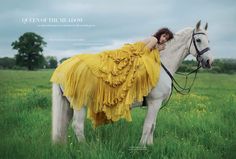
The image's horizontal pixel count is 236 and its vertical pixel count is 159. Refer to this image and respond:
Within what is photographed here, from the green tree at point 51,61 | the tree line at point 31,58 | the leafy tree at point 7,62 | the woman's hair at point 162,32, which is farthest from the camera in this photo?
the leafy tree at point 7,62

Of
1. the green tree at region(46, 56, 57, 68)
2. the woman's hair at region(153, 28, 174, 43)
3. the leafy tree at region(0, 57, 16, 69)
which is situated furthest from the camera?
the leafy tree at region(0, 57, 16, 69)

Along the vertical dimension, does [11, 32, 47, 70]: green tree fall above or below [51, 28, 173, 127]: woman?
above

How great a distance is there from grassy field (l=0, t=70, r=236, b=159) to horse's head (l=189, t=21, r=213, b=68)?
40.4 inches

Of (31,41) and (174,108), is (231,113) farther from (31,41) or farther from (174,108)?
(31,41)

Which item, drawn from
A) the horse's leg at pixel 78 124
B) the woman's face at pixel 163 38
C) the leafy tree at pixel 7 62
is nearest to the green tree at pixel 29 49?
the leafy tree at pixel 7 62

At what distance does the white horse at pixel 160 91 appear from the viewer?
4.89 m

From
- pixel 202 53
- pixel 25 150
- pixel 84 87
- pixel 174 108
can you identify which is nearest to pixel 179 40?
pixel 202 53

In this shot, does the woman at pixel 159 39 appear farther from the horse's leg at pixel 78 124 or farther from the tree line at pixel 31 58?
the horse's leg at pixel 78 124

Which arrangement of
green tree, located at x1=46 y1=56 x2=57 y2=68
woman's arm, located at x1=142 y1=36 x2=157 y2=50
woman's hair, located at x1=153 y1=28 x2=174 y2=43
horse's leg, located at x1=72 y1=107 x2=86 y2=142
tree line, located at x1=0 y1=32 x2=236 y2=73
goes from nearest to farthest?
1. horse's leg, located at x1=72 y1=107 x2=86 y2=142
2. woman's arm, located at x1=142 y1=36 x2=157 y2=50
3. woman's hair, located at x1=153 y1=28 x2=174 y2=43
4. tree line, located at x1=0 y1=32 x2=236 y2=73
5. green tree, located at x1=46 y1=56 x2=57 y2=68

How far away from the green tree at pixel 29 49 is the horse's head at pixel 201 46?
2.20m

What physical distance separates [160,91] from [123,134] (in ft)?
2.60

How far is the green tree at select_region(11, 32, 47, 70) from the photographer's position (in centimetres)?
623

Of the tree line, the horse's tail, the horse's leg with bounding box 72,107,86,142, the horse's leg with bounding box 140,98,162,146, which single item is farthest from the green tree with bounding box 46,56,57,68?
the horse's leg with bounding box 140,98,162,146

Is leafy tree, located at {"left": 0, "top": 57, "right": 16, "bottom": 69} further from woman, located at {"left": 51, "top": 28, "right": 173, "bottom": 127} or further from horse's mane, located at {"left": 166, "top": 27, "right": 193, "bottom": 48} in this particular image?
horse's mane, located at {"left": 166, "top": 27, "right": 193, "bottom": 48}
